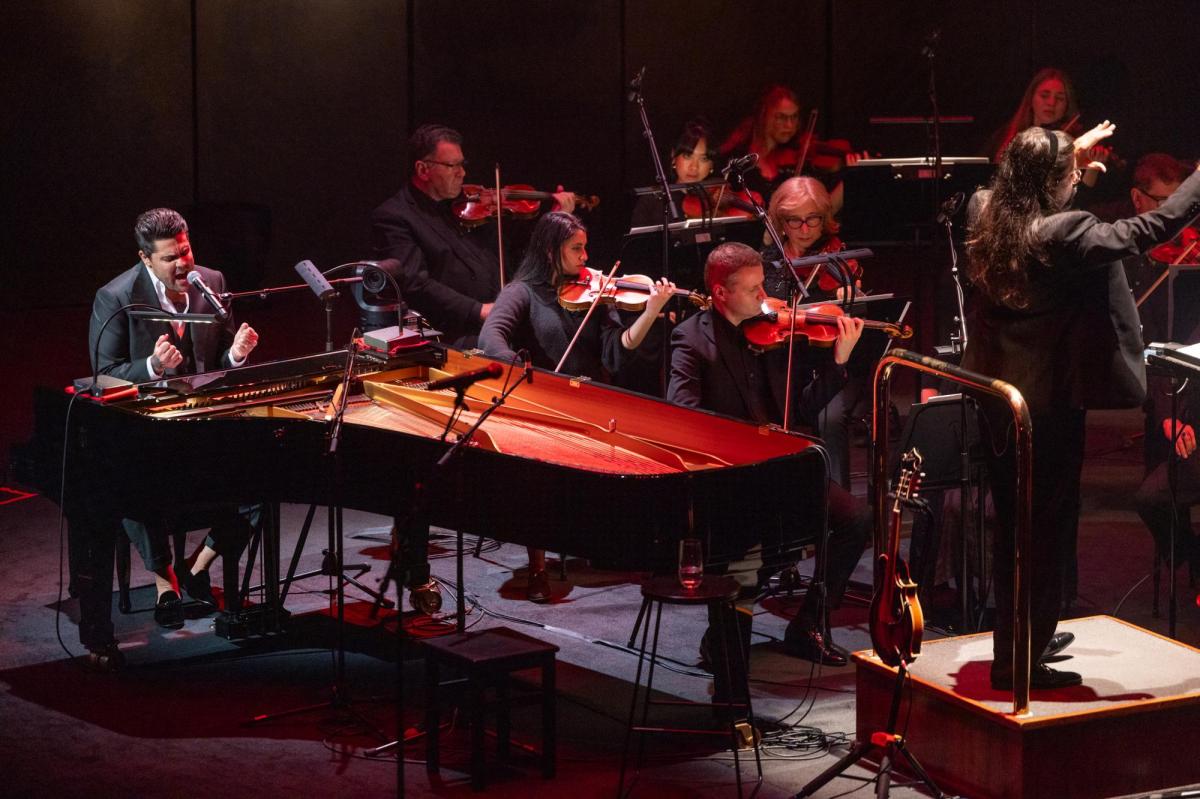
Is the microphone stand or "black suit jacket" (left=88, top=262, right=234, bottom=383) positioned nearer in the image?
"black suit jacket" (left=88, top=262, right=234, bottom=383)

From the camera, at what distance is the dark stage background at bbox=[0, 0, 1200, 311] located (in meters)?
8.65

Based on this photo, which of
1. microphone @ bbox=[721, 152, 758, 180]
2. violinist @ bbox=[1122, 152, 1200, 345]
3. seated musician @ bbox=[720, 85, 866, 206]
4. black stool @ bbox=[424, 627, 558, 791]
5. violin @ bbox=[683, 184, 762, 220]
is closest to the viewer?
black stool @ bbox=[424, 627, 558, 791]

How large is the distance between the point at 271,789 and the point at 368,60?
6.07 metres

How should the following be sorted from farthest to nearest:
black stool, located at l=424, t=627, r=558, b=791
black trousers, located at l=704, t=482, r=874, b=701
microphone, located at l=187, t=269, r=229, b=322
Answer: microphone, located at l=187, t=269, r=229, b=322, black trousers, located at l=704, t=482, r=874, b=701, black stool, located at l=424, t=627, r=558, b=791

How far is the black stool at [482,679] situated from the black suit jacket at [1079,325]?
1.48m

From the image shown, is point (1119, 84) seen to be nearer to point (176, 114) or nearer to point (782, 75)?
point (782, 75)

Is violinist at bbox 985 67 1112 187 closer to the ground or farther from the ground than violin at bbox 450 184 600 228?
farther from the ground

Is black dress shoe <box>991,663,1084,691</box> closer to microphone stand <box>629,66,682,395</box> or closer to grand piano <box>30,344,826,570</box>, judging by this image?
grand piano <box>30,344,826,570</box>

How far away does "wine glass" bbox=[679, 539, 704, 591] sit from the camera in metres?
3.96

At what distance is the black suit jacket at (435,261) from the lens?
6.70m

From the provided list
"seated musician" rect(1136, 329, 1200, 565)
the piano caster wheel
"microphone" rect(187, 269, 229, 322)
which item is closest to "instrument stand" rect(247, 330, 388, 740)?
the piano caster wheel

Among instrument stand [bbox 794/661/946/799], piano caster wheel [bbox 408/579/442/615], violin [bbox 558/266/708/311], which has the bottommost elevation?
piano caster wheel [bbox 408/579/442/615]

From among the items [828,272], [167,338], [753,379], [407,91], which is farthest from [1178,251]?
[407,91]

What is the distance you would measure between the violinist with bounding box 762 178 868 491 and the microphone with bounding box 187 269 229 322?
218 cm
